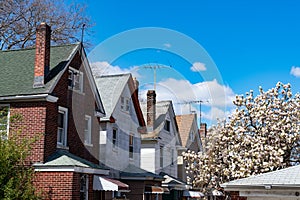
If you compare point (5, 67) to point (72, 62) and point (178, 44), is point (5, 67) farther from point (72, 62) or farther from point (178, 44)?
point (178, 44)

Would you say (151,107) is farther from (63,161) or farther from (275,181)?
(275,181)

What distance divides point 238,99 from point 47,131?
1023 centimetres

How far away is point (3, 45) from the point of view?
116ft

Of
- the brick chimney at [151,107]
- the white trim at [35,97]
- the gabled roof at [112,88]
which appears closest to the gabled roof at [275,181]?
A: the white trim at [35,97]

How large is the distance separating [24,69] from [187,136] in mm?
24195

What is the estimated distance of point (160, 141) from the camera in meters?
37.5

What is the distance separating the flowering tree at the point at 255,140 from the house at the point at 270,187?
713cm

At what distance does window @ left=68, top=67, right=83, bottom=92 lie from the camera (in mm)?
24047

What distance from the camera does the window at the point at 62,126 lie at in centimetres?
2280

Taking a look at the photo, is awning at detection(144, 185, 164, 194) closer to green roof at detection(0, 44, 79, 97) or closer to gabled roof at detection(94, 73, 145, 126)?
gabled roof at detection(94, 73, 145, 126)

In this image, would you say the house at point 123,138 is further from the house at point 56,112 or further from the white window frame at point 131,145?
the house at point 56,112

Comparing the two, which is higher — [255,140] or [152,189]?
[255,140]

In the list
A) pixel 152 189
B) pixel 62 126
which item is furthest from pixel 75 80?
pixel 152 189

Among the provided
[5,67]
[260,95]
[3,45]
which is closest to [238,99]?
[260,95]
